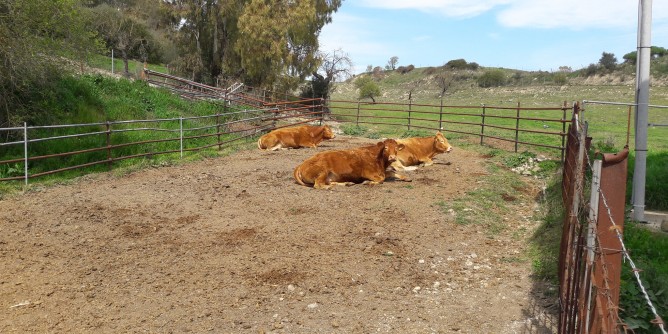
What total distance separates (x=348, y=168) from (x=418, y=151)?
286 cm

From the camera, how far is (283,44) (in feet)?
88.9

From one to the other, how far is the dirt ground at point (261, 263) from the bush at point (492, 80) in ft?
165

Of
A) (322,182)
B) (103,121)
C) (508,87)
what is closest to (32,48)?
(103,121)

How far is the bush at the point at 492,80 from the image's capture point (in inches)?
2223

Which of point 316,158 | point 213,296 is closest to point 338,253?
point 213,296

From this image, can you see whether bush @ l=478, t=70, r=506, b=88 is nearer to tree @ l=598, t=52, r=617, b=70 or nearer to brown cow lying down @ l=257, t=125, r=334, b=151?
tree @ l=598, t=52, r=617, b=70

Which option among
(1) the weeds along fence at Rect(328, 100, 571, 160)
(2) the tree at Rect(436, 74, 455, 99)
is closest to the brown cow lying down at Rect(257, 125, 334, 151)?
(1) the weeds along fence at Rect(328, 100, 571, 160)

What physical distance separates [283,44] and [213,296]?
76.6 feet

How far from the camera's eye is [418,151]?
11.7 m

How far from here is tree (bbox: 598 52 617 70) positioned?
5425 centimetres

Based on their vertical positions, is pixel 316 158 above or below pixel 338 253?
above

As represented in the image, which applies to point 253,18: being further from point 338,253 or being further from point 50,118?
point 338,253

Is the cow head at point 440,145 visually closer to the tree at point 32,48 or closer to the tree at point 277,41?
the tree at point 32,48

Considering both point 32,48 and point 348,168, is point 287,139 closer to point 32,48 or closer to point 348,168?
point 348,168
